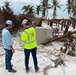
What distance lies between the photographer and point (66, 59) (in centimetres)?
914

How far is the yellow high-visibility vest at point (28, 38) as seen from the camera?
23.6 ft

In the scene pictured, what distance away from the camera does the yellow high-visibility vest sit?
7.20 m

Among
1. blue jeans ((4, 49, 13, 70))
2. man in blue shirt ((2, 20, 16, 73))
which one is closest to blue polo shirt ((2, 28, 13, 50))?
→ man in blue shirt ((2, 20, 16, 73))

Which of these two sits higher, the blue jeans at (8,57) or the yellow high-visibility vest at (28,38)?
the yellow high-visibility vest at (28,38)

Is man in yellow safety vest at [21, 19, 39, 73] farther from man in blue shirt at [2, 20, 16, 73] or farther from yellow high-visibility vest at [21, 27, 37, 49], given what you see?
man in blue shirt at [2, 20, 16, 73]

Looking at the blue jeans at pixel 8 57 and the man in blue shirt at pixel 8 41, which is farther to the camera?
the blue jeans at pixel 8 57

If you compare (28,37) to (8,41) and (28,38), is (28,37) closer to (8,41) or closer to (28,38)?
(28,38)

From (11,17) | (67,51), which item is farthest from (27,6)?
(67,51)

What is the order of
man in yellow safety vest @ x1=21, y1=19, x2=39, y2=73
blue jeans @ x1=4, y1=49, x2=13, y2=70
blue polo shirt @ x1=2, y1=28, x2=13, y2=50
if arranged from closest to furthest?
blue polo shirt @ x1=2, y1=28, x2=13, y2=50 → man in yellow safety vest @ x1=21, y1=19, x2=39, y2=73 → blue jeans @ x1=4, y1=49, x2=13, y2=70

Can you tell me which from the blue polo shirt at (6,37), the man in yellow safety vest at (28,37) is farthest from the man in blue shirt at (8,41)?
the man in yellow safety vest at (28,37)

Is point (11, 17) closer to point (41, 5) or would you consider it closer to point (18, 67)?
point (18, 67)

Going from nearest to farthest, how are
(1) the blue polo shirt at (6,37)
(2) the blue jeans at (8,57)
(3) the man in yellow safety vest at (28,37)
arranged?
1. (1) the blue polo shirt at (6,37)
2. (3) the man in yellow safety vest at (28,37)
3. (2) the blue jeans at (8,57)

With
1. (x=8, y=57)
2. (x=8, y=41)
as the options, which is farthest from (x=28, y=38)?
(x=8, y=57)

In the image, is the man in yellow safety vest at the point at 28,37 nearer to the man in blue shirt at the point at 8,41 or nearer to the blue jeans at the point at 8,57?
the man in blue shirt at the point at 8,41
